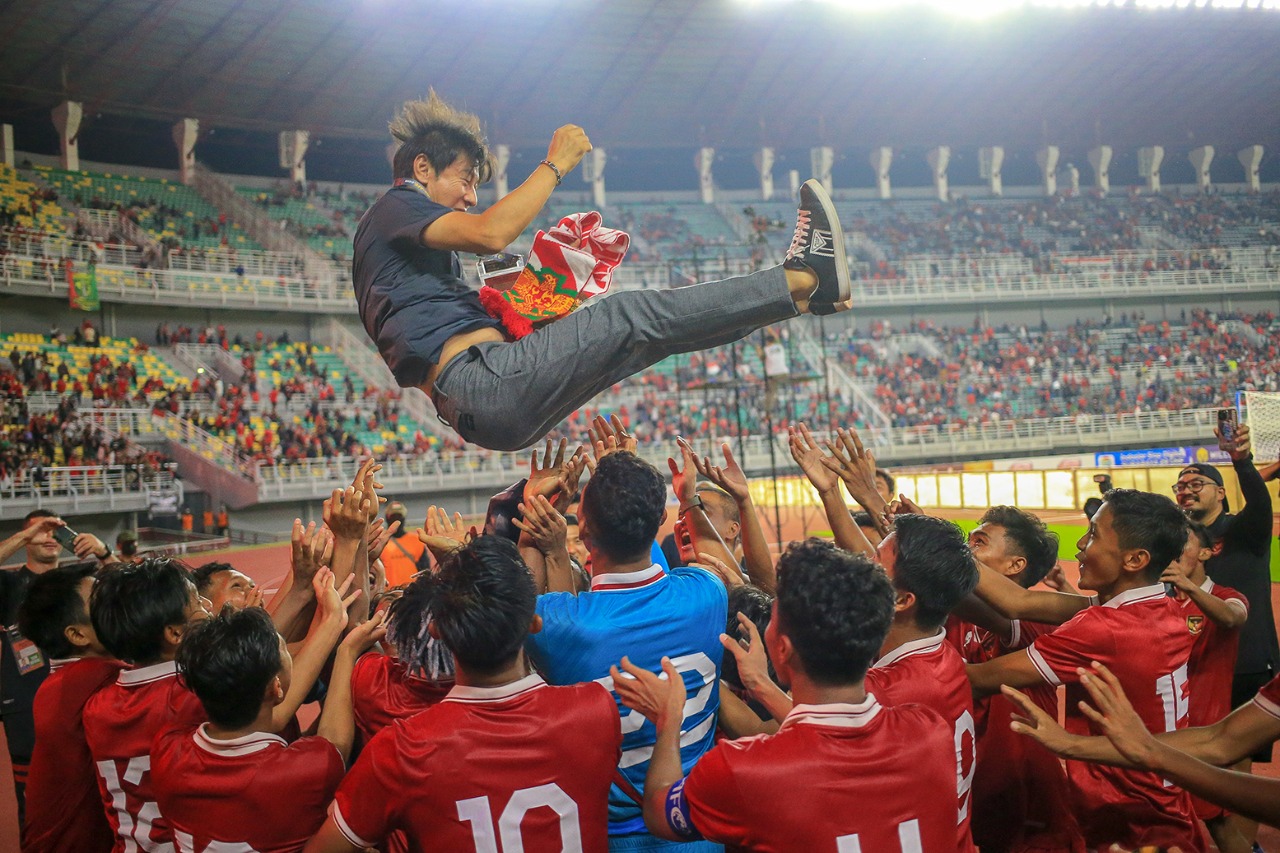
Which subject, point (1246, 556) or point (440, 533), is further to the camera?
point (1246, 556)

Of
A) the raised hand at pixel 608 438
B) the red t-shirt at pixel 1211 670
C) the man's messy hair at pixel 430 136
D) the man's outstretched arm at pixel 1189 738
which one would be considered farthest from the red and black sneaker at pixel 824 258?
the red t-shirt at pixel 1211 670

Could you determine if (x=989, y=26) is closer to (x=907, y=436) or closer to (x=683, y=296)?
(x=907, y=436)

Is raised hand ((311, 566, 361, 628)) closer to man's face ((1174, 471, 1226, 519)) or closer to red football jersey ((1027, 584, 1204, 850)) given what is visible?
red football jersey ((1027, 584, 1204, 850))

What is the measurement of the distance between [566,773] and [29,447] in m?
20.8

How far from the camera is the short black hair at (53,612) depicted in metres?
3.28

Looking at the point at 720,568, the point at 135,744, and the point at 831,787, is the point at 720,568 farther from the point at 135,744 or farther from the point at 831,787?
the point at 135,744

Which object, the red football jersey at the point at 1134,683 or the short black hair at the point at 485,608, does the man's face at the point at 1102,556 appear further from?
the short black hair at the point at 485,608

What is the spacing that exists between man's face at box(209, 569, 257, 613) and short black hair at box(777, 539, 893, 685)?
7.76ft

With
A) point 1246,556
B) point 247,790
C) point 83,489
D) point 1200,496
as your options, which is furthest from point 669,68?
point 247,790

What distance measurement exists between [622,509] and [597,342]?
2.23ft

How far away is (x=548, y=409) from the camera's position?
9.59ft

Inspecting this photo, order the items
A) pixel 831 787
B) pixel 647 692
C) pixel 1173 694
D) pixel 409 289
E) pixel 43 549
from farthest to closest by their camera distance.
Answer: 1. pixel 43 549
2. pixel 409 289
3. pixel 1173 694
4. pixel 647 692
5. pixel 831 787

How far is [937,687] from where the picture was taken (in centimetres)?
235

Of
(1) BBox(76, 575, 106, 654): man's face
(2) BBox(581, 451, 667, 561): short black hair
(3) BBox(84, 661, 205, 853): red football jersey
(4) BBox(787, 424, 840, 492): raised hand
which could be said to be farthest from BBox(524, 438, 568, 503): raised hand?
(1) BBox(76, 575, 106, 654): man's face
